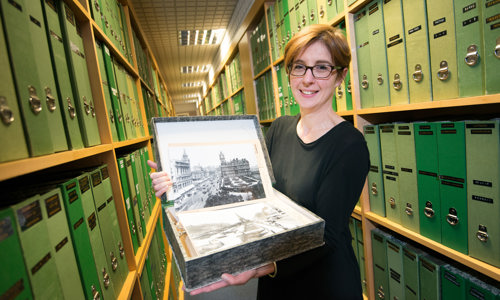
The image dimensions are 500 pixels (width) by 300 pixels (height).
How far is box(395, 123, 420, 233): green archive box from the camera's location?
1031 millimetres

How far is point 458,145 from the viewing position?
84 centimetres

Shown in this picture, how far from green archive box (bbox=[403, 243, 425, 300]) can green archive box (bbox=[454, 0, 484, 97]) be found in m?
0.67

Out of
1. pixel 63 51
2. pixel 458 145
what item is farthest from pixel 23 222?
pixel 458 145

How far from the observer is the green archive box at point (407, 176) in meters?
1.03

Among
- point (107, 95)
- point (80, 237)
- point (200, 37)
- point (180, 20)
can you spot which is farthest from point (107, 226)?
point (200, 37)

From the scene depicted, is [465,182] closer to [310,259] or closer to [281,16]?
[310,259]

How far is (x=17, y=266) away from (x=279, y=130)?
938mm

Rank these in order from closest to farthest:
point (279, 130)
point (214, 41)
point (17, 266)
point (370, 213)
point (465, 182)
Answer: point (17, 266) → point (465, 182) → point (279, 130) → point (370, 213) → point (214, 41)

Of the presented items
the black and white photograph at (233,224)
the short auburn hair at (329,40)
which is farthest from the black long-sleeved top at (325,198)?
the short auburn hair at (329,40)

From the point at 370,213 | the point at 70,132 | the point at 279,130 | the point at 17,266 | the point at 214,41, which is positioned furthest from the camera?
the point at 214,41

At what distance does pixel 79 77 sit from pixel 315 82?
0.78 m

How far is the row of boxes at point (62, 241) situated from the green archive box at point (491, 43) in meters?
1.16

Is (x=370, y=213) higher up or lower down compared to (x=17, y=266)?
lower down

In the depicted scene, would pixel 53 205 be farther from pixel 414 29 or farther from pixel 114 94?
pixel 414 29
